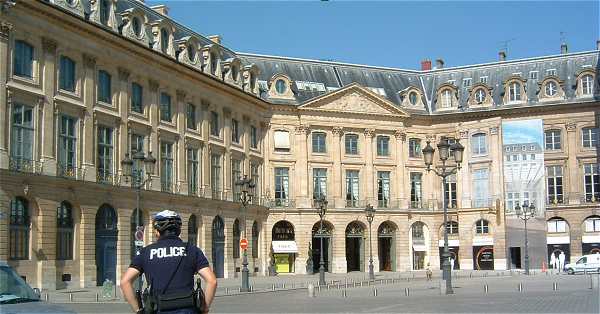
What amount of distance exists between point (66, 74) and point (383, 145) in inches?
1332

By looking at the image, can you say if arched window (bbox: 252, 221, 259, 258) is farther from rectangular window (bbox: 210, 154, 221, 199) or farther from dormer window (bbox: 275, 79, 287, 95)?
dormer window (bbox: 275, 79, 287, 95)

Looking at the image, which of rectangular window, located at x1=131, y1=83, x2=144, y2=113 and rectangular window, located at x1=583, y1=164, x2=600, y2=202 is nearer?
rectangular window, located at x1=131, y1=83, x2=144, y2=113

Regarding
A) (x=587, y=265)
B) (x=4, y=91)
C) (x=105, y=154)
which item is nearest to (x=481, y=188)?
(x=587, y=265)

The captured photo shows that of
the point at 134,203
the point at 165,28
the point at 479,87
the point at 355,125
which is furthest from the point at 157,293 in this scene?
the point at 479,87

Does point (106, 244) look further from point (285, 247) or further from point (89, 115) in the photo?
point (285, 247)

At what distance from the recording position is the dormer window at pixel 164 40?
4847 cm

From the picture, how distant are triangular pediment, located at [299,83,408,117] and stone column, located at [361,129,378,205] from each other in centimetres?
188

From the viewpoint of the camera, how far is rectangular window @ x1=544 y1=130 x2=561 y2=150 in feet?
217

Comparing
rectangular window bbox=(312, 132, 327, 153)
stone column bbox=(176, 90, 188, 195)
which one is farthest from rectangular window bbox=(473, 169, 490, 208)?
stone column bbox=(176, 90, 188, 195)

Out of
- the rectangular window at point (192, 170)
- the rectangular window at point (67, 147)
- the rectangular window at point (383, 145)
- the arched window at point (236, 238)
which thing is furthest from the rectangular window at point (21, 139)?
the rectangular window at point (383, 145)

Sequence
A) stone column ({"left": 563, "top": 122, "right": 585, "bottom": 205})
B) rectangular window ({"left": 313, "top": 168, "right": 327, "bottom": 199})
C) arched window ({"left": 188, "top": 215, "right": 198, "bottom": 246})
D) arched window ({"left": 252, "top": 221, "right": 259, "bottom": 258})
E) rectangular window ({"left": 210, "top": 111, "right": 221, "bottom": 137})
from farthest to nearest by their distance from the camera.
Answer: rectangular window ({"left": 313, "top": 168, "right": 327, "bottom": 199}), stone column ({"left": 563, "top": 122, "right": 585, "bottom": 205}), arched window ({"left": 252, "top": 221, "right": 259, "bottom": 258}), rectangular window ({"left": 210, "top": 111, "right": 221, "bottom": 137}), arched window ({"left": 188, "top": 215, "right": 198, "bottom": 246})

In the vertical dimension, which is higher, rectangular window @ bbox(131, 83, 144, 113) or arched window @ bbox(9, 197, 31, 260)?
rectangular window @ bbox(131, 83, 144, 113)

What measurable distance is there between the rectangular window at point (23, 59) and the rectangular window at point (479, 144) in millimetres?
41077

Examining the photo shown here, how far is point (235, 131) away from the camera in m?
58.8
